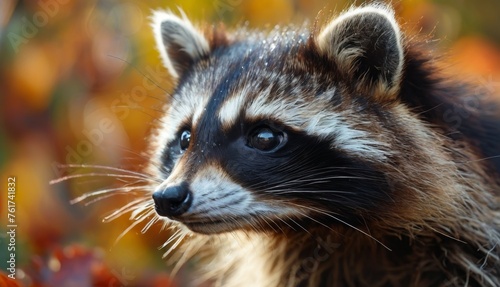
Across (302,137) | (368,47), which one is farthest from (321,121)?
(368,47)

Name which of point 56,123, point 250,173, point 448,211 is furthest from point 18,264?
point 448,211

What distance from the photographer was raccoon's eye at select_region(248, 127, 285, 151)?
4.23m

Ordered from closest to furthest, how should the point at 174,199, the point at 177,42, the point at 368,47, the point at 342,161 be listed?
the point at 174,199 → the point at 342,161 → the point at 368,47 → the point at 177,42

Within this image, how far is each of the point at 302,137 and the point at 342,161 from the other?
239 millimetres

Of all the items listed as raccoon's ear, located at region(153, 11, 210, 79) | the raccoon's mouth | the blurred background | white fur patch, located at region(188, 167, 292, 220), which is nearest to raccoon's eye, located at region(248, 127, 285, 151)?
white fur patch, located at region(188, 167, 292, 220)

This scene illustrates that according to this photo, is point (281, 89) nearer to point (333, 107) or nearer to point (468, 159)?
point (333, 107)

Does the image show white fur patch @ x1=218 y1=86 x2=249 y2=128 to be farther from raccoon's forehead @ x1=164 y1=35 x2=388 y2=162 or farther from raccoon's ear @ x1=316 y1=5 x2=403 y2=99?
raccoon's ear @ x1=316 y1=5 x2=403 y2=99

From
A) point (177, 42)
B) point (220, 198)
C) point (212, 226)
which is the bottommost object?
point (212, 226)

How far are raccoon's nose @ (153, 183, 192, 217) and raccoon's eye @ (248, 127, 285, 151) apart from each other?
1.57ft

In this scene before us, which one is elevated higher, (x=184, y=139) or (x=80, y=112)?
(x=184, y=139)

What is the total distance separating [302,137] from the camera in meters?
4.24

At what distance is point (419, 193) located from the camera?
14.2 feet

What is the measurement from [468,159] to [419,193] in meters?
0.45

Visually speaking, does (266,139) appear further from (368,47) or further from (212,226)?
(368,47)
